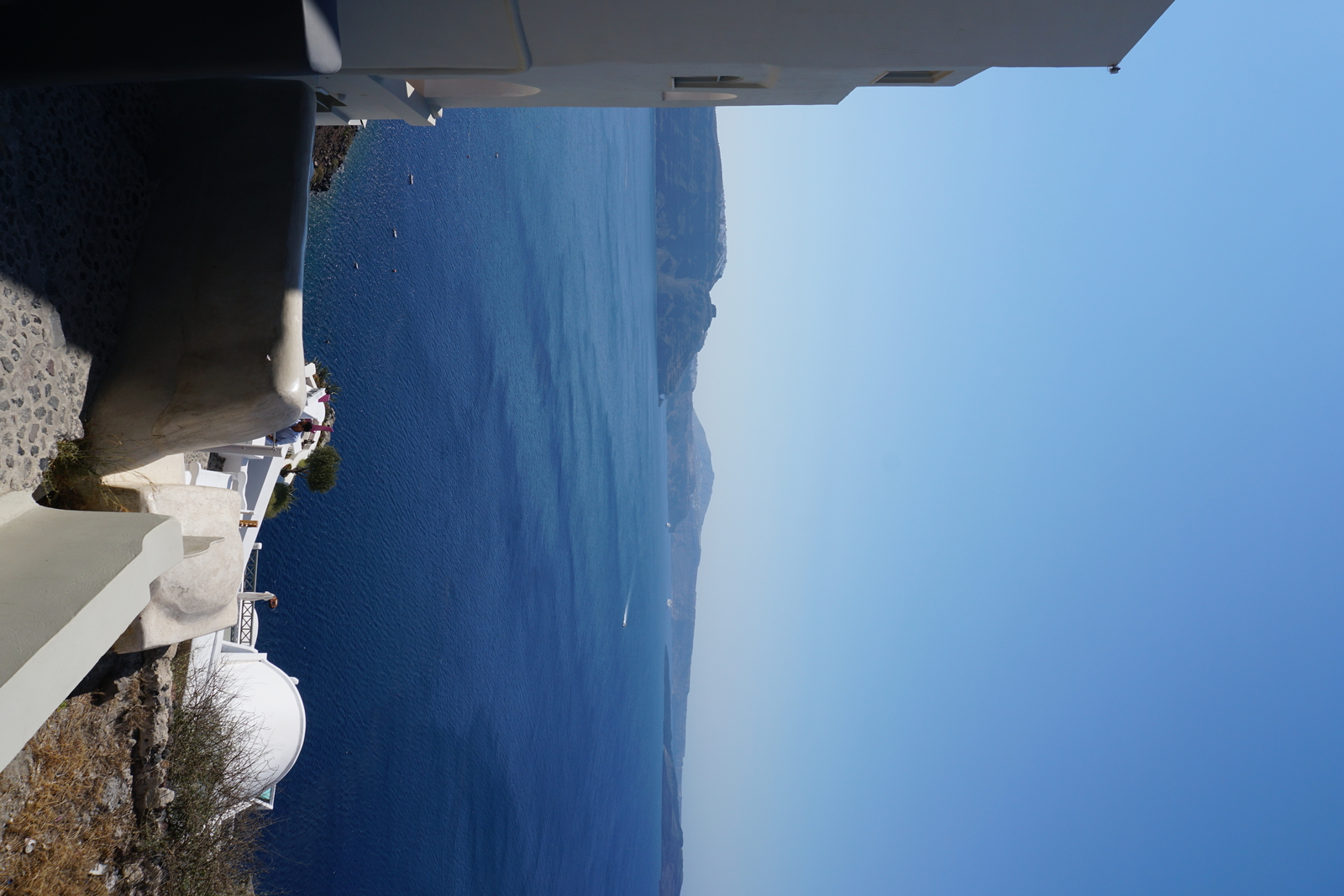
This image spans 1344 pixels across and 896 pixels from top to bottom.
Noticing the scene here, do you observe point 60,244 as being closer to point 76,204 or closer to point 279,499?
point 76,204

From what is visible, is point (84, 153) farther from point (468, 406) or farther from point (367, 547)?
point (468, 406)

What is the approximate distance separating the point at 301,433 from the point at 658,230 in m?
106

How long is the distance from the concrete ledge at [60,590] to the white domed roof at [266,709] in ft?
28.4

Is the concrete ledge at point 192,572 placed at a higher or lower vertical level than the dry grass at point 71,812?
higher

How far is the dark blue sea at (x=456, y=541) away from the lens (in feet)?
67.3

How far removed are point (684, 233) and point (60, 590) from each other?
12182cm

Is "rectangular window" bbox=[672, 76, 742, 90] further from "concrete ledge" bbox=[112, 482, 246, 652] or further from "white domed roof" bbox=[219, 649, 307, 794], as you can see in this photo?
"white domed roof" bbox=[219, 649, 307, 794]

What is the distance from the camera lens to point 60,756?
9.79 meters

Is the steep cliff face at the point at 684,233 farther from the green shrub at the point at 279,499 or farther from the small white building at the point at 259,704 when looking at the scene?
the small white building at the point at 259,704

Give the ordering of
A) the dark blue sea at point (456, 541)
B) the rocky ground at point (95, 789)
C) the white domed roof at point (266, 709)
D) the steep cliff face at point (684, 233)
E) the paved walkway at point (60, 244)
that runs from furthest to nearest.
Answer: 1. the steep cliff face at point (684, 233)
2. the dark blue sea at point (456, 541)
3. the white domed roof at point (266, 709)
4. the rocky ground at point (95, 789)
5. the paved walkway at point (60, 244)

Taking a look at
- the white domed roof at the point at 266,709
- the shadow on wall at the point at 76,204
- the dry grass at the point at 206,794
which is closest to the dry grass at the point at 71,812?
the dry grass at the point at 206,794

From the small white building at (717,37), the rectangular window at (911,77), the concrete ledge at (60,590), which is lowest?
the concrete ledge at (60,590)

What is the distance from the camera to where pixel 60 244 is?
764 cm

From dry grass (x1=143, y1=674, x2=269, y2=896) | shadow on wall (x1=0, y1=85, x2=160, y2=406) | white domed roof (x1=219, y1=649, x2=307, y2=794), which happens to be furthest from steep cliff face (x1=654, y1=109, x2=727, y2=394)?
shadow on wall (x1=0, y1=85, x2=160, y2=406)
